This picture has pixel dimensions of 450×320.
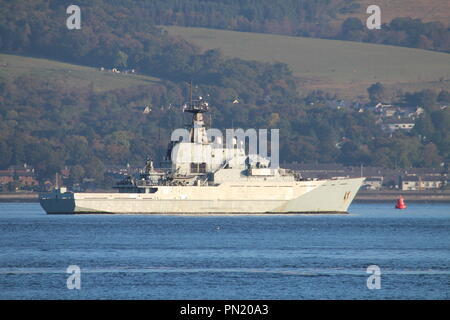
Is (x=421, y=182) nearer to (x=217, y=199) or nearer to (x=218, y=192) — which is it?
(x=217, y=199)

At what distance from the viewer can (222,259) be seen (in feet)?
187

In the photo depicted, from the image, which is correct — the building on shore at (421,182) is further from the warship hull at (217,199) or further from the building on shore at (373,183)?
the warship hull at (217,199)

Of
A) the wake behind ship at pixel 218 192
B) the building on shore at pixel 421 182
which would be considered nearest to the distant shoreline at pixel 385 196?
the building on shore at pixel 421 182

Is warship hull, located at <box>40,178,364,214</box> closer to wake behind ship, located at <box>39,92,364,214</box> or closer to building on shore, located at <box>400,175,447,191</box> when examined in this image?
wake behind ship, located at <box>39,92,364,214</box>

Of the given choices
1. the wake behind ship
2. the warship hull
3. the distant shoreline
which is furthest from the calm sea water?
the distant shoreline

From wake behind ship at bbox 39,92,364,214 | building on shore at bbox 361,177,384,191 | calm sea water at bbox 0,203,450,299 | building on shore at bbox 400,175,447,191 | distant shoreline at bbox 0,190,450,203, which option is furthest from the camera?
building on shore at bbox 400,175,447,191

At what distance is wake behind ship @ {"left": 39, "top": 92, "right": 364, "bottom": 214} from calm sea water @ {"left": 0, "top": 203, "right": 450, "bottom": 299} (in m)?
4.66

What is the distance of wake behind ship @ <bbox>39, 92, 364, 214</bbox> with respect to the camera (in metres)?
92.5

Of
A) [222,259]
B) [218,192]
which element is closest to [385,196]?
[218,192]

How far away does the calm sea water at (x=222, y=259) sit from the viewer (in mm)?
46094

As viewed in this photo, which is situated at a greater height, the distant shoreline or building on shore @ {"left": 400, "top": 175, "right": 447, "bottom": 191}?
building on shore @ {"left": 400, "top": 175, "right": 447, "bottom": 191}

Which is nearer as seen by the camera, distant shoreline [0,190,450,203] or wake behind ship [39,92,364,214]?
wake behind ship [39,92,364,214]
